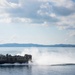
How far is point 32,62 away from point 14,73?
106 ft

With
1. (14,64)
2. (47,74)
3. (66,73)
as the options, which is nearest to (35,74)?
(47,74)

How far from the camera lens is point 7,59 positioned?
122m

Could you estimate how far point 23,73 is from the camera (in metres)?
92.1

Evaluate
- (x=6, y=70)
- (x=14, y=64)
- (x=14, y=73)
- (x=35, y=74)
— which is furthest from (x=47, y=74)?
(x=14, y=64)

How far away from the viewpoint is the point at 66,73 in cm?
9031

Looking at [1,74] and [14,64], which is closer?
[1,74]

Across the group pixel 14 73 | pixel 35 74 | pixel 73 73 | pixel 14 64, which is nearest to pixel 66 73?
pixel 73 73

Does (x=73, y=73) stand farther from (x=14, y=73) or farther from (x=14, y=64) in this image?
(x=14, y=64)

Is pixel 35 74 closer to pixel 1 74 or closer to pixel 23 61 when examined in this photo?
pixel 1 74

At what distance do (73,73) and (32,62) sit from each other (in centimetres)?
3560

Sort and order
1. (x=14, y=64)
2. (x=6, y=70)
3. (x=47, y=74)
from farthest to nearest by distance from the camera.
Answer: (x=14, y=64), (x=6, y=70), (x=47, y=74)

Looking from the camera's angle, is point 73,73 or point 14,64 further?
point 14,64

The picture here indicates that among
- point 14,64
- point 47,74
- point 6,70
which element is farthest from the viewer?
point 14,64

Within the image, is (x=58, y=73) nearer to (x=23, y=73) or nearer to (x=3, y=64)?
(x=23, y=73)
